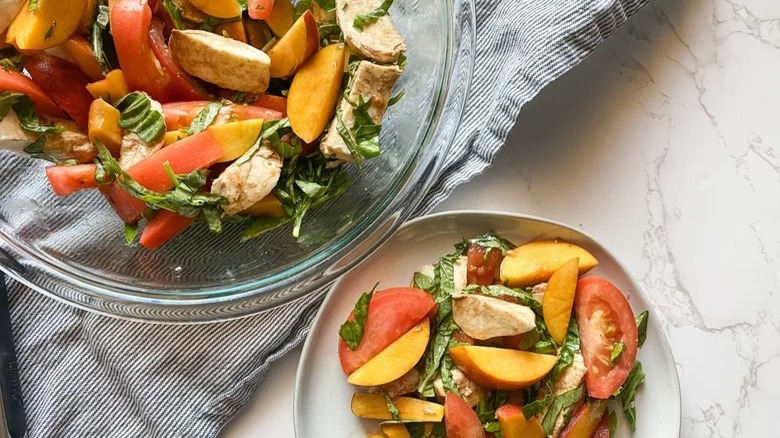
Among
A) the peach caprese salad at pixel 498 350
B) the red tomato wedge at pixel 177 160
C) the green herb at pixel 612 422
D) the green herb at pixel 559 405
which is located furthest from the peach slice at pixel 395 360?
the red tomato wedge at pixel 177 160

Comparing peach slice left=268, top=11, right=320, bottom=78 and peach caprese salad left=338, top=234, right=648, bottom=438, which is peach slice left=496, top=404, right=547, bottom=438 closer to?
peach caprese salad left=338, top=234, right=648, bottom=438

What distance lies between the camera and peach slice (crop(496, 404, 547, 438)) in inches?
50.3

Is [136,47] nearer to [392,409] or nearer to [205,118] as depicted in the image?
[205,118]

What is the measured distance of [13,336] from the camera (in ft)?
4.37

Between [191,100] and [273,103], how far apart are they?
0.37ft

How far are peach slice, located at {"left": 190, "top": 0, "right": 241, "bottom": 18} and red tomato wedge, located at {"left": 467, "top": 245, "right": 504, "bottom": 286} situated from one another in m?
0.53

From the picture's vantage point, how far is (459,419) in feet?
4.16

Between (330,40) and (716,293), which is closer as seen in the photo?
(330,40)

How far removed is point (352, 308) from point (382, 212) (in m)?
0.22

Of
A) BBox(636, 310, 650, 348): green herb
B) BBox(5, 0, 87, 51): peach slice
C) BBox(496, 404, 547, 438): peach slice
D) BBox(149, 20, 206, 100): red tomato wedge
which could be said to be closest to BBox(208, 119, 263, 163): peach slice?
BBox(149, 20, 206, 100): red tomato wedge

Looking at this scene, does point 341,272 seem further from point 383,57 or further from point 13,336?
point 13,336

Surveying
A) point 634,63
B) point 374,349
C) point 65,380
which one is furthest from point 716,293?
point 65,380

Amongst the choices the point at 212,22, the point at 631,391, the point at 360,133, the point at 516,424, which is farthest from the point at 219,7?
the point at 631,391

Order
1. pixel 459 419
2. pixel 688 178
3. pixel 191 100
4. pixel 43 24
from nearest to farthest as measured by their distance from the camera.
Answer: pixel 43 24, pixel 191 100, pixel 459 419, pixel 688 178
